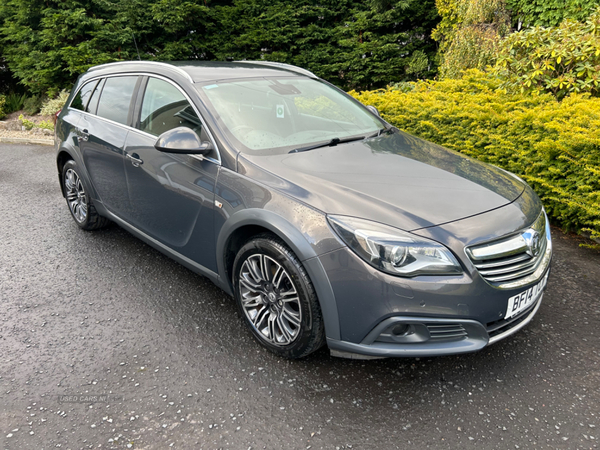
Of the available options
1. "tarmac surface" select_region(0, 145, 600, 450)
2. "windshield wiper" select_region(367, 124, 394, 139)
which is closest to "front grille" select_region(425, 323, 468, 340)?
"tarmac surface" select_region(0, 145, 600, 450)

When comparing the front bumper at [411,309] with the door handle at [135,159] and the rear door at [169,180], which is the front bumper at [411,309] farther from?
the door handle at [135,159]

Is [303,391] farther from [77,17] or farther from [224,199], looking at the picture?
[77,17]

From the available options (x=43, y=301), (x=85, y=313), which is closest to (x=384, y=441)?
(x=85, y=313)

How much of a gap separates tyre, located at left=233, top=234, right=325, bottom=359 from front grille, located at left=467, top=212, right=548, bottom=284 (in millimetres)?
868

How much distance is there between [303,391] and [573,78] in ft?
16.4

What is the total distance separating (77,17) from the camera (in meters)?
11.6

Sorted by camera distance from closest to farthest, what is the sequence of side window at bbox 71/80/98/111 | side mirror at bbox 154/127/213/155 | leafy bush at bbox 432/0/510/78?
side mirror at bbox 154/127/213/155
side window at bbox 71/80/98/111
leafy bush at bbox 432/0/510/78

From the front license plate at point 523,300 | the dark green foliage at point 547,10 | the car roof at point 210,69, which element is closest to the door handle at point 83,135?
the car roof at point 210,69

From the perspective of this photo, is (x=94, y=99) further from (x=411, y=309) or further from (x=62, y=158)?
(x=411, y=309)

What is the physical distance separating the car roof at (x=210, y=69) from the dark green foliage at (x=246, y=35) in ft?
31.0

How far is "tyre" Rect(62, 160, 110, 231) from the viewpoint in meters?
4.54

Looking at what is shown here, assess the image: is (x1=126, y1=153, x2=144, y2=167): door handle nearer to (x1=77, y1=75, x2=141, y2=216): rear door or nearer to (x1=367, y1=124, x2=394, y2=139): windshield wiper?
(x1=77, y1=75, x2=141, y2=216): rear door

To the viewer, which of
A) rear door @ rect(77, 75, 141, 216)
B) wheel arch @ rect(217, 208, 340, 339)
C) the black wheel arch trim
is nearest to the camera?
wheel arch @ rect(217, 208, 340, 339)

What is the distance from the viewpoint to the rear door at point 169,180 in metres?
2.99
